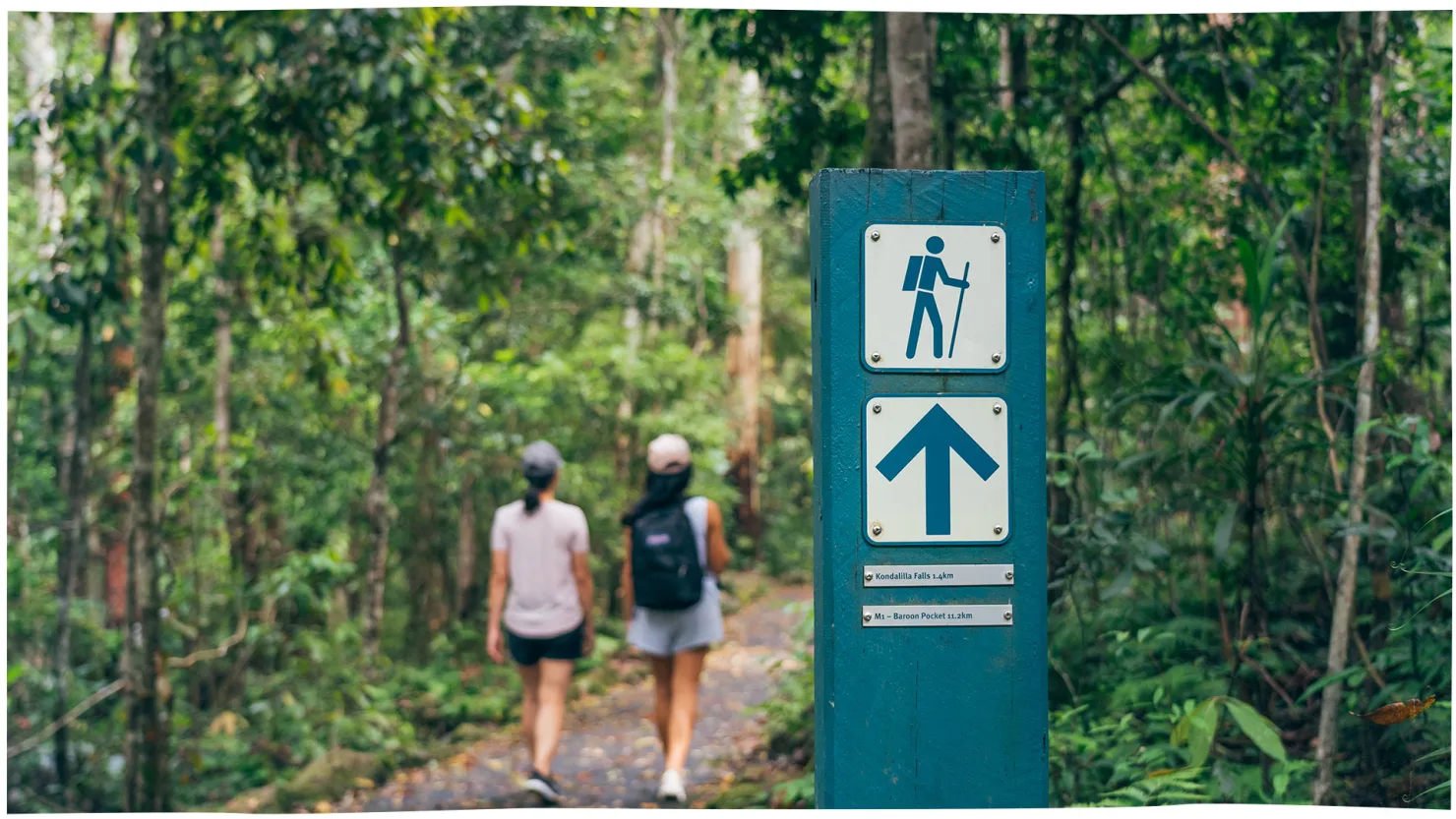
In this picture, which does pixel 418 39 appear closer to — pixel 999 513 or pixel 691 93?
pixel 999 513

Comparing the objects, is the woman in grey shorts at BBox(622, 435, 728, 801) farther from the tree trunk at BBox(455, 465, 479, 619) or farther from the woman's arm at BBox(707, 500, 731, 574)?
the tree trunk at BBox(455, 465, 479, 619)

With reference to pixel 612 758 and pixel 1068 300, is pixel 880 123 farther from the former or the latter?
pixel 612 758

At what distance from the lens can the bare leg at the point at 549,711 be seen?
559 centimetres

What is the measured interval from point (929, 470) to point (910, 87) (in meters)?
2.96

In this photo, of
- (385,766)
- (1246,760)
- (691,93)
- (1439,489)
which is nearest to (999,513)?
(1246,760)

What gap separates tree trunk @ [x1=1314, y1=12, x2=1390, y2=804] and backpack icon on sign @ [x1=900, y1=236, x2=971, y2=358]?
2912 millimetres

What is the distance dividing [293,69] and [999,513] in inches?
216

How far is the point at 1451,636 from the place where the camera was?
454cm

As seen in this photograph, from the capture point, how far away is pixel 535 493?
18.8 feet

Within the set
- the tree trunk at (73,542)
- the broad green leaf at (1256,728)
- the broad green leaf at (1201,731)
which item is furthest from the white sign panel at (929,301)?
the tree trunk at (73,542)

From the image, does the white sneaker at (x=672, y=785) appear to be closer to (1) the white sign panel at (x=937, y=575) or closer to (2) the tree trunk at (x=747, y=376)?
(1) the white sign panel at (x=937, y=575)

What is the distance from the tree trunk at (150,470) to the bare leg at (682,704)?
119 inches

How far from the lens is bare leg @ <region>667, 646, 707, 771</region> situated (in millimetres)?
5434

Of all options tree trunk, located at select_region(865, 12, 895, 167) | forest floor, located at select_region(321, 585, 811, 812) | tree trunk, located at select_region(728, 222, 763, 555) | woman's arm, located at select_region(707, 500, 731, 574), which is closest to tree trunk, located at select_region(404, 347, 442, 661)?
forest floor, located at select_region(321, 585, 811, 812)
